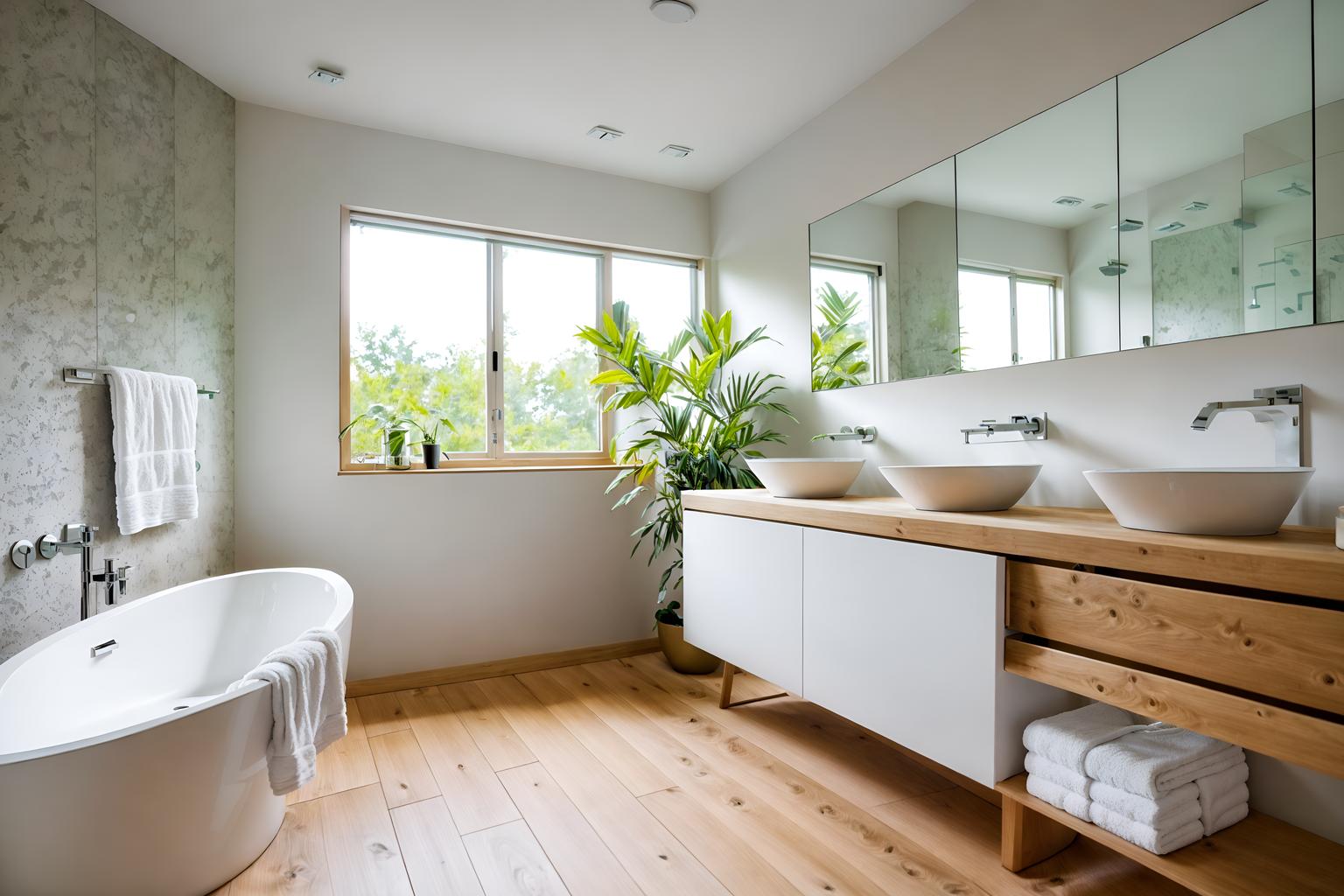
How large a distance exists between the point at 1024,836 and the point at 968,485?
33.0 inches

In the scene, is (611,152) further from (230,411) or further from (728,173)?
(230,411)

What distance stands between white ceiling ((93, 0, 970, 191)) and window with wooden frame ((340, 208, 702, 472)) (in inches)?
20.5

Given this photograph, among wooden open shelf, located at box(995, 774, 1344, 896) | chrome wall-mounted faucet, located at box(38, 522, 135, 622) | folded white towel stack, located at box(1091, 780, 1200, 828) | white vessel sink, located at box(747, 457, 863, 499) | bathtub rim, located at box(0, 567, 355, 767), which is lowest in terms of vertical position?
wooden open shelf, located at box(995, 774, 1344, 896)

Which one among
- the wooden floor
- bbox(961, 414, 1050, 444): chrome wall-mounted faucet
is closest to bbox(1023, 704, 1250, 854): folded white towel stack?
the wooden floor

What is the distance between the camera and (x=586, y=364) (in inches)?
143

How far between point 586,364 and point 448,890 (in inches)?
96.8

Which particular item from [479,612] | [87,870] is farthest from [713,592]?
[87,870]

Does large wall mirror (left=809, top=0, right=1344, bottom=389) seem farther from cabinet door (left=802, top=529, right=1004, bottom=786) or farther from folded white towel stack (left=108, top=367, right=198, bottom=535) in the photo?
folded white towel stack (left=108, top=367, right=198, bottom=535)

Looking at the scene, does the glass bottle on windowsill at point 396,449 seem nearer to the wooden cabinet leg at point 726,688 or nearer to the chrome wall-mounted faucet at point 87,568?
the chrome wall-mounted faucet at point 87,568

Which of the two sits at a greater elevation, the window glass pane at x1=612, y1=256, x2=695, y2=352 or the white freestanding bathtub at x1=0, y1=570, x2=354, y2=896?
the window glass pane at x1=612, y1=256, x2=695, y2=352

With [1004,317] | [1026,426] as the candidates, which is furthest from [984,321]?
[1026,426]

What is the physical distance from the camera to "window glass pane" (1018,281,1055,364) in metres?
2.06

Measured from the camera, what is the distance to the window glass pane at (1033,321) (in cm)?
206

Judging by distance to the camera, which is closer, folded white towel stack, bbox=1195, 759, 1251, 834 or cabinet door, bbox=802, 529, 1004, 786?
folded white towel stack, bbox=1195, 759, 1251, 834
